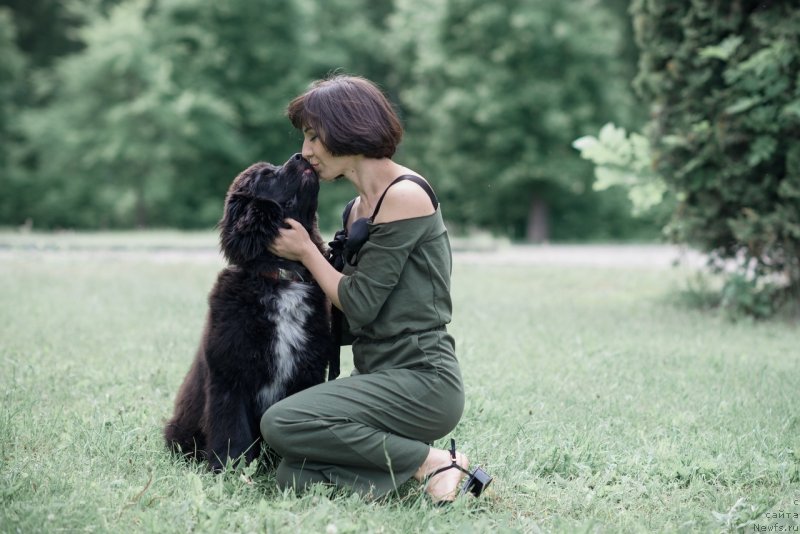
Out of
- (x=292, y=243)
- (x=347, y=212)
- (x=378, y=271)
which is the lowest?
(x=378, y=271)

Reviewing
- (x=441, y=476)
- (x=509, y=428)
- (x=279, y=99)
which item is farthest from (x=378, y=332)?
(x=279, y=99)

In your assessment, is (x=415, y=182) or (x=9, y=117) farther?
(x=9, y=117)

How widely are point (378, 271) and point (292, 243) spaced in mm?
418

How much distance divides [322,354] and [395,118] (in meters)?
1.13

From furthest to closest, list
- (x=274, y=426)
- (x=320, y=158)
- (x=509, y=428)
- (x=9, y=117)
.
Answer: (x=9, y=117), (x=509, y=428), (x=320, y=158), (x=274, y=426)

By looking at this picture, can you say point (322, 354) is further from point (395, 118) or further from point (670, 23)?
point (670, 23)

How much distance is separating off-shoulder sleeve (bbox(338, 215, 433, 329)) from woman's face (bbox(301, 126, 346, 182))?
1.38 feet

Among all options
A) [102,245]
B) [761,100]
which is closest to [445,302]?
[761,100]

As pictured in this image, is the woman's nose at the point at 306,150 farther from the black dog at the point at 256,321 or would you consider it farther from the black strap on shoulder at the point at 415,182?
the black strap on shoulder at the point at 415,182

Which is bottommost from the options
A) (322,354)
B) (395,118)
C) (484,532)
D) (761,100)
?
(484,532)

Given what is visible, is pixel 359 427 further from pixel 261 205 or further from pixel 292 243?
pixel 261 205

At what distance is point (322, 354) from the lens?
147 inches

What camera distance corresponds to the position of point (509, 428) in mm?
4488

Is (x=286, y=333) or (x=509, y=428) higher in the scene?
(x=286, y=333)
